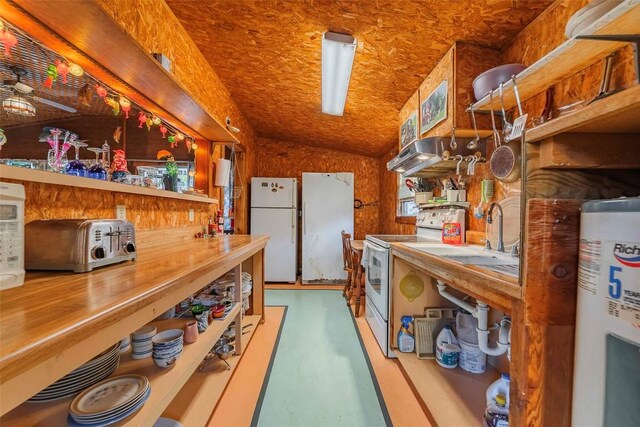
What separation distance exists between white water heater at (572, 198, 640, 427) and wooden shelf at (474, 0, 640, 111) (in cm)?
65

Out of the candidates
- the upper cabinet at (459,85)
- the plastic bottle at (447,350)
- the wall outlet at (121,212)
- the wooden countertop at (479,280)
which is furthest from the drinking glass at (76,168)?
the plastic bottle at (447,350)

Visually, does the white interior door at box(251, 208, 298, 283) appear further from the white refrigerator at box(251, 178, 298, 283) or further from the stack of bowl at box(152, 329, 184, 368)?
the stack of bowl at box(152, 329, 184, 368)

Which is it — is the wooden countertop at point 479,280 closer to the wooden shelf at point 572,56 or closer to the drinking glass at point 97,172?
the wooden shelf at point 572,56

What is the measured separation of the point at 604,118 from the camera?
0.64 metres

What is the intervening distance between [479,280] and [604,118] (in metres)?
0.62

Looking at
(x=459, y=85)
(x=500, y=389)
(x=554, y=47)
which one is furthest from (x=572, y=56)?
(x=500, y=389)

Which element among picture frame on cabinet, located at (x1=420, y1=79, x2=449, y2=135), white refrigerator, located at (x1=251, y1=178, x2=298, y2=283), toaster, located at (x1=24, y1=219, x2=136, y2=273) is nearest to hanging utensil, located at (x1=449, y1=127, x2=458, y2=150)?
picture frame on cabinet, located at (x1=420, y1=79, x2=449, y2=135)

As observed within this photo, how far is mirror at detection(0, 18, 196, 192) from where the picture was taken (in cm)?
99

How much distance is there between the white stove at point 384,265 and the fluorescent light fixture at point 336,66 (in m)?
1.47

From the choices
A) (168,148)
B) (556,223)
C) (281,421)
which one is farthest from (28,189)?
(556,223)

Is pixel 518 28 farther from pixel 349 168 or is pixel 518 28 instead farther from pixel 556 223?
pixel 349 168

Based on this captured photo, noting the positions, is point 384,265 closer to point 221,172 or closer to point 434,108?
point 434,108

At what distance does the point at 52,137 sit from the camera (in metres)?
1.13

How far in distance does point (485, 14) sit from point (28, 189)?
240 centimetres
